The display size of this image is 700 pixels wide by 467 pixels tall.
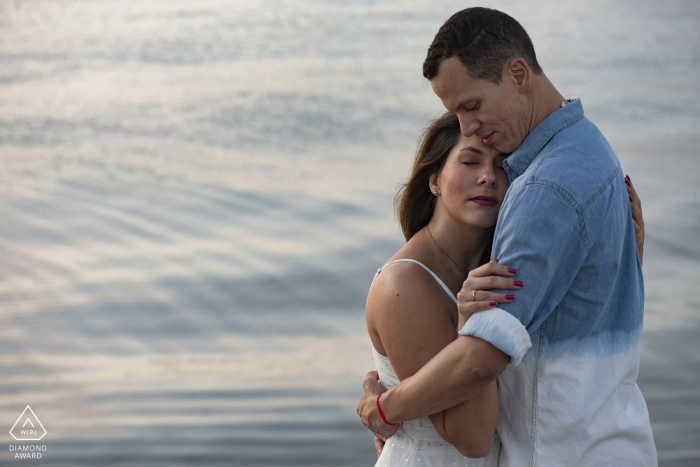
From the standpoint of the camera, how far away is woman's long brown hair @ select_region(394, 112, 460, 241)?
269cm

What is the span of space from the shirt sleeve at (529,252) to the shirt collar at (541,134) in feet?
0.75

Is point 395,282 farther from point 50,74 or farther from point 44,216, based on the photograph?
point 50,74

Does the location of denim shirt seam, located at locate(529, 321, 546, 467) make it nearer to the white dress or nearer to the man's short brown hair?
the white dress

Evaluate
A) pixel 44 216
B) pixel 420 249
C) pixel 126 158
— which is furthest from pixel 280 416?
pixel 126 158

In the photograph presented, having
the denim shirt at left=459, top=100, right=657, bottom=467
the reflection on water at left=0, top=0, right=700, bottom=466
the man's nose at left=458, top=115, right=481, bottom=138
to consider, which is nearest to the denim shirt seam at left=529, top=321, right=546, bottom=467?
the denim shirt at left=459, top=100, right=657, bottom=467

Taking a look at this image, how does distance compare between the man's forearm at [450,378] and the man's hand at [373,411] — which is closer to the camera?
the man's forearm at [450,378]

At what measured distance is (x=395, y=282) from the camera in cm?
252

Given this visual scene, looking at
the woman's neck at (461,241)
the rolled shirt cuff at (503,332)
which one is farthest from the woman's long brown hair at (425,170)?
the rolled shirt cuff at (503,332)

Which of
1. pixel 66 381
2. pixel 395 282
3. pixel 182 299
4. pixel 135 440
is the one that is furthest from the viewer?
pixel 182 299

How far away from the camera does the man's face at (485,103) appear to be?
85.9 inches

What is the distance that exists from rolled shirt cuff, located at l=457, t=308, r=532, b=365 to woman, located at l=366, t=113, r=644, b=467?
39 centimetres

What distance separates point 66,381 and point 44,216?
3901mm

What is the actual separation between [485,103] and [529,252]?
52 centimetres

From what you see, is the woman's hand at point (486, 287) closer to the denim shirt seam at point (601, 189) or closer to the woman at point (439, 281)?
the denim shirt seam at point (601, 189)
